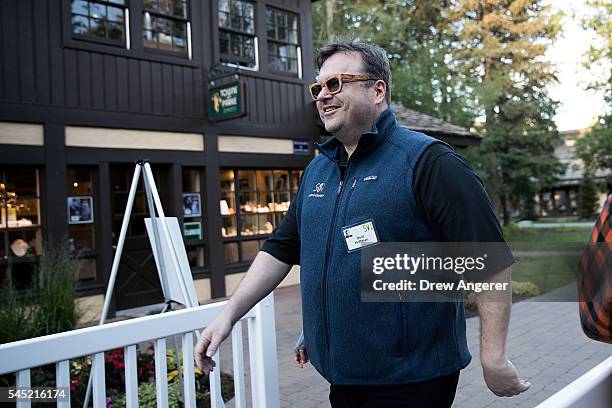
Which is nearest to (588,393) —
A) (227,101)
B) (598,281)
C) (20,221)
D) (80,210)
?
(598,281)

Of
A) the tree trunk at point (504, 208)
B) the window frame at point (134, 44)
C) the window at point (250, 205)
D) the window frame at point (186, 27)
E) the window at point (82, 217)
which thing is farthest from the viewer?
the tree trunk at point (504, 208)

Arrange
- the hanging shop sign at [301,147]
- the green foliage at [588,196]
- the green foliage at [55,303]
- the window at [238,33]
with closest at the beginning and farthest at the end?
the green foliage at [55,303]
the window at [238,33]
the hanging shop sign at [301,147]
the green foliage at [588,196]

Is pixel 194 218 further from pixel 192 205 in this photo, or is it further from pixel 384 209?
pixel 384 209

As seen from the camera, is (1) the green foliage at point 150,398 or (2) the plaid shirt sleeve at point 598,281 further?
(1) the green foliage at point 150,398

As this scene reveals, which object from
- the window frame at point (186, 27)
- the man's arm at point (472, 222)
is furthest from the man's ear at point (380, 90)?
the window frame at point (186, 27)

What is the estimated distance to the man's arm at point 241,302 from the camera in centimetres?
206

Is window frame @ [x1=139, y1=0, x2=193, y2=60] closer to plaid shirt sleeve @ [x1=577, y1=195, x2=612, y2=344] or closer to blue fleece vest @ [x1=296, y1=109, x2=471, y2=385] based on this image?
blue fleece vest @ [x1=296, y1=109, x2=471, y2=385]

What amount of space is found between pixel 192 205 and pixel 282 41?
12.7 feet

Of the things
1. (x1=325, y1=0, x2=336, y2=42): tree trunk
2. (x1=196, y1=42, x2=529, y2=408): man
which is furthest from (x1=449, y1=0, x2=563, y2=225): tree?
(x1=196, y1=42, x2=529, y2=408): man

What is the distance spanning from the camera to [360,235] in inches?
71.4

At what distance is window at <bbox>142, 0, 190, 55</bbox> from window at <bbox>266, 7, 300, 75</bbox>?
1862 mm

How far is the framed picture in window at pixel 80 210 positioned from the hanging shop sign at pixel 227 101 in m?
2.41

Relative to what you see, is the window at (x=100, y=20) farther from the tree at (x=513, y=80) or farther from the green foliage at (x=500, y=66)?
the tree at (x=513, y=80)

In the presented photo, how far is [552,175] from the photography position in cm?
2761
